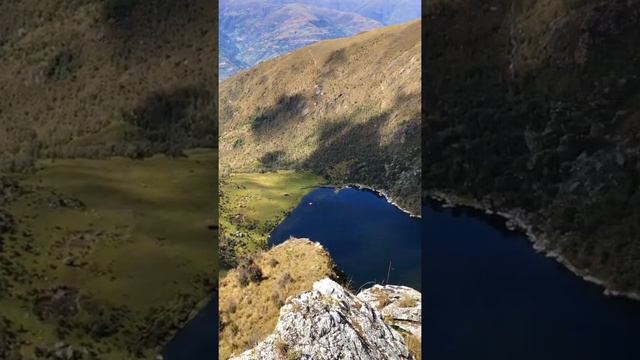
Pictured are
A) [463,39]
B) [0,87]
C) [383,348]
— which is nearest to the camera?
[383,348]

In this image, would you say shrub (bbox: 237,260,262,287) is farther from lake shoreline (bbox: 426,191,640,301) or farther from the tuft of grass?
lake shoreline (bbox: 426,191,640,301)

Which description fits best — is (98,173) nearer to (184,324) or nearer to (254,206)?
(184,324)

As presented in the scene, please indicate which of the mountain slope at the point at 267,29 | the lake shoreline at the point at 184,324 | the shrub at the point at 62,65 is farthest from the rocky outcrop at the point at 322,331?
the mountain slope at the point at 267,29

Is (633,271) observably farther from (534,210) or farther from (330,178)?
(330,178)

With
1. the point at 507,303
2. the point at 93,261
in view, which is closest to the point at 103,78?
the point at 93,261

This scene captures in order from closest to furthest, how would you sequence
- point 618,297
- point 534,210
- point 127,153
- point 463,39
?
1. point 127,153
2. point 618,297
3. point 534,210
4. point 463,39

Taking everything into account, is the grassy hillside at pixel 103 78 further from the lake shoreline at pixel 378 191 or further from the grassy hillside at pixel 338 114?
the grassy hillside at pixel 338 114

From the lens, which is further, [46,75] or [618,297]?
[618,297]

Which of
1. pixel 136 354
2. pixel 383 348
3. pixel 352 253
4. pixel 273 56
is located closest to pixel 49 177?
pixel 136 354
